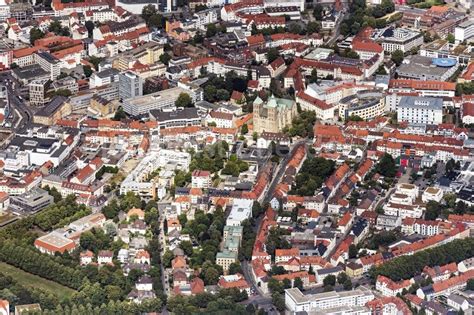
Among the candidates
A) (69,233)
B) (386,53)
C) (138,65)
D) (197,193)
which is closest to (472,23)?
→ (386,53)

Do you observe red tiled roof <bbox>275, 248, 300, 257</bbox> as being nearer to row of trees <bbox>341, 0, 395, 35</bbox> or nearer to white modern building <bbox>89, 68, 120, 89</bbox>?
white modern building <bbox>89, 68, 120, 89</bbox>

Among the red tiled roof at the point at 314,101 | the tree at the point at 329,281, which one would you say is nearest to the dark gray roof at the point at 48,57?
the red tiled roof at the point at 314,101

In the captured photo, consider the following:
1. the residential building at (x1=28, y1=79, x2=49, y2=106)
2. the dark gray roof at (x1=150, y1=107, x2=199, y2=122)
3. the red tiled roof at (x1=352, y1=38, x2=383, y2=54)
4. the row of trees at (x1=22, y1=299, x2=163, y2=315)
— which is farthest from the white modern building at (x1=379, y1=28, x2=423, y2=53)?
the row of trees at (x1=22, y1=299, x2=163, y2=315)


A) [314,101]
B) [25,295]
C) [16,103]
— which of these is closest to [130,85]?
[16,103]

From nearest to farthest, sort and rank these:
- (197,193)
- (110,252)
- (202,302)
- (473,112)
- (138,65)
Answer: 1. (202,302)
2. (110,252)
3. (197,193)
4. (473,112)
5. (138,65)

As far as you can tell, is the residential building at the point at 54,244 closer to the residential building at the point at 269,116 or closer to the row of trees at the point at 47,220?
the row of trees at the point at 47,220

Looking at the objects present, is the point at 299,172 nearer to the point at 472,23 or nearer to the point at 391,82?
the point at 391,82

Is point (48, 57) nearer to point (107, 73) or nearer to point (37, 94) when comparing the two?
point (107, 73)
